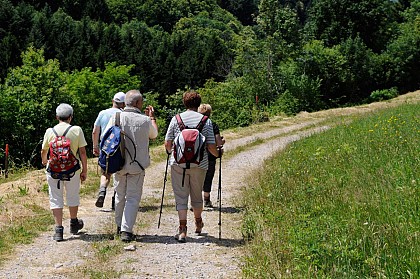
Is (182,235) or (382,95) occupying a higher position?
(182,235)

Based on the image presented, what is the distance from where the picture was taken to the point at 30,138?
105 ft

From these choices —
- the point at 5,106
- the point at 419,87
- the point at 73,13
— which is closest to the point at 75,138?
the point at 5,106

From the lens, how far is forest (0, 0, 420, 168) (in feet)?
113

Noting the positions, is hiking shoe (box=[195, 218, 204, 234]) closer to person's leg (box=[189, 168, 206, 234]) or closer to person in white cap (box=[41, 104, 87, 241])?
person's leg (box=[189, 168, 206, 234])

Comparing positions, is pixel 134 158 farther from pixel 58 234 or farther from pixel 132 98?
pixel 58 234

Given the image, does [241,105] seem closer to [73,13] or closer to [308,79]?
[308,79]

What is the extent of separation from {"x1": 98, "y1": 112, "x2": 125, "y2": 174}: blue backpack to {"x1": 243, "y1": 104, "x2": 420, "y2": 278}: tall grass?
1.82m

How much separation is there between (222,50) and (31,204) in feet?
182

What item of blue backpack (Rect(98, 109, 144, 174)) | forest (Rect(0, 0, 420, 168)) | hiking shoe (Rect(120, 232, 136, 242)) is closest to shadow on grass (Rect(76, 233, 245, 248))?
hiking shoe (Rect(120, 232, 136, 242))

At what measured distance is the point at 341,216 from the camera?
20.4 feet

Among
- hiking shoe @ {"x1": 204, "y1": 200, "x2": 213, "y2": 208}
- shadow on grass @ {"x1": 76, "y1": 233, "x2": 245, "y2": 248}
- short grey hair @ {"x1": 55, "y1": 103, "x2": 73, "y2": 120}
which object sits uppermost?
short grey hair @ {"x1": 55, "y1": 103, "x2": 73, "y2": 120}

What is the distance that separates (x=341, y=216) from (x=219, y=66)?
50572 millimetres

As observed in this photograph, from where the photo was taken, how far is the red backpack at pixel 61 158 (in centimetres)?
737

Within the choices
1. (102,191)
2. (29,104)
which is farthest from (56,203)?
(29,104)
